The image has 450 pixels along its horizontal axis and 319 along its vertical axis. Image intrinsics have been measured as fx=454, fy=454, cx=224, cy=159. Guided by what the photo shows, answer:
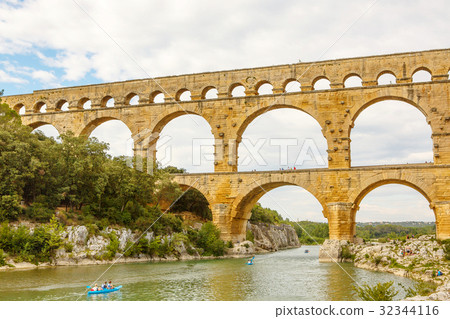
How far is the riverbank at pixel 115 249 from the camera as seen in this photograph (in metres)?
21.3

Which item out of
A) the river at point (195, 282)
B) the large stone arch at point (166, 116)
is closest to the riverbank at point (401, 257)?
the river at point (195, 282)

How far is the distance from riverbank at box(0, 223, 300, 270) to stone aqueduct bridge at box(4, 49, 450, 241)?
7.38ft

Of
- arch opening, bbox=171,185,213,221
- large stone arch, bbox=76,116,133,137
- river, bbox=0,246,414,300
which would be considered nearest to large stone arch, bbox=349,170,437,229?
river, bbox=0,246,414,300

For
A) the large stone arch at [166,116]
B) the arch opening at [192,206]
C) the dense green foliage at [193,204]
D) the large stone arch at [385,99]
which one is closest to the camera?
the large stone arch at [385,99]

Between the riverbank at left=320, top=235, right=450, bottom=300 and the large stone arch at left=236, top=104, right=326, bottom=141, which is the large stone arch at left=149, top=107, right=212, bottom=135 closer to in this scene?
the large stone arch at left=236, top=104, right=326, bottom=141

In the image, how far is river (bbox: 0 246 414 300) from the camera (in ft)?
43.3

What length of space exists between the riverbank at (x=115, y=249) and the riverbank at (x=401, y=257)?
6.47m

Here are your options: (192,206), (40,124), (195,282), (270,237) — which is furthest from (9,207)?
(270,237)

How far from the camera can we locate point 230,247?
2767cm

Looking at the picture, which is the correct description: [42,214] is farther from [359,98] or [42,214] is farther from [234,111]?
[359,98]

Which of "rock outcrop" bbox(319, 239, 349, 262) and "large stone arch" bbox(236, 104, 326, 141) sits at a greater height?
"large stone arch" bbox(236, 104, 326, 141)

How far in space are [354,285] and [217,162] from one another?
14604mm

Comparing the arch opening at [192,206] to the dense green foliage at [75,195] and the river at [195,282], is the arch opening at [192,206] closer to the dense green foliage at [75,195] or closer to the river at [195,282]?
the dense green foliage at [75,195]

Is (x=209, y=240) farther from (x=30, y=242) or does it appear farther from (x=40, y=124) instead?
(x=40, y=124)
